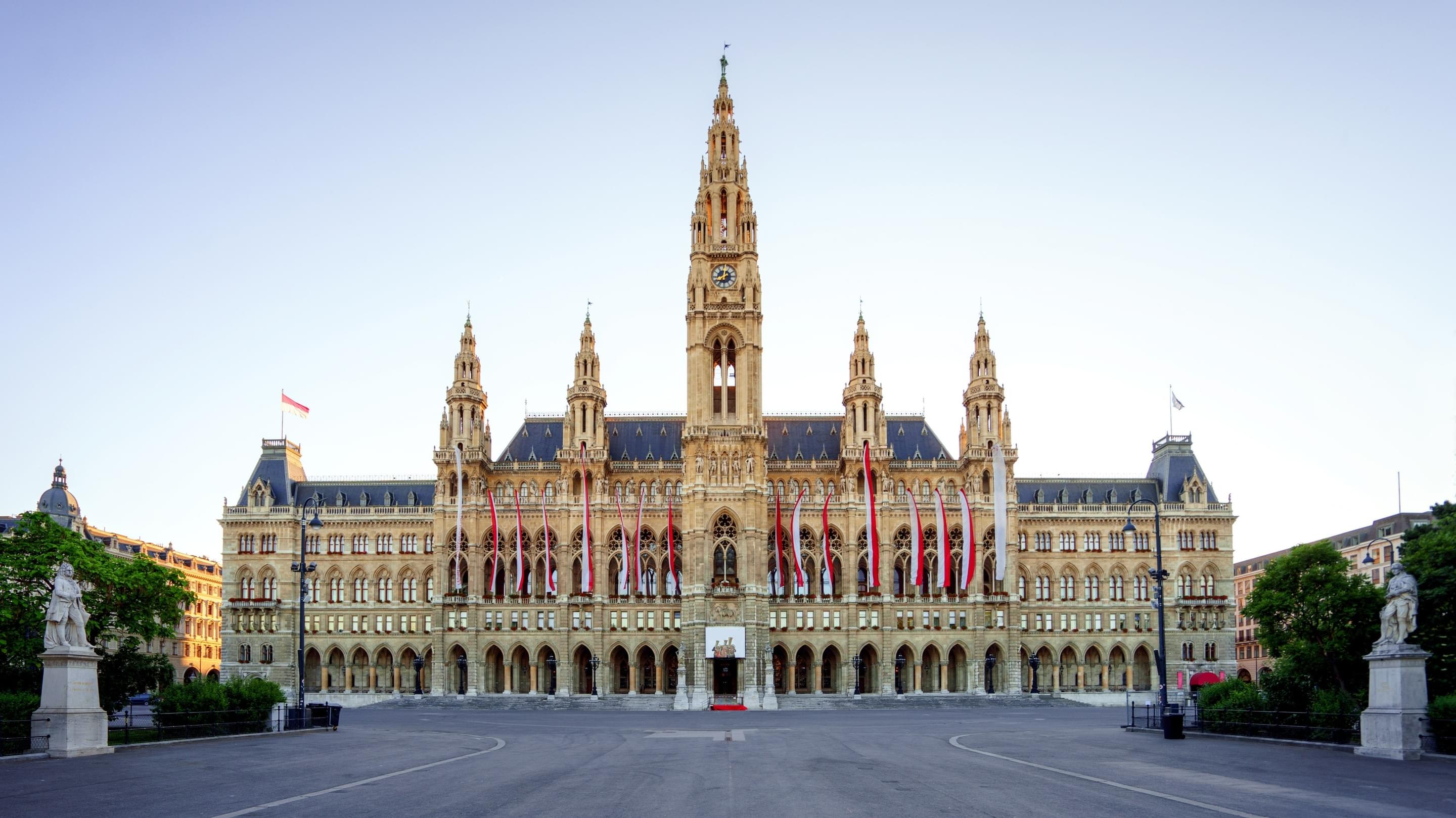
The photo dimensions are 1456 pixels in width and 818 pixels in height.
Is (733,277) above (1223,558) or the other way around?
above

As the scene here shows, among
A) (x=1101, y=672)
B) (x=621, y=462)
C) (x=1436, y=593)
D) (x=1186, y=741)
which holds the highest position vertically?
(x=621, y=462)

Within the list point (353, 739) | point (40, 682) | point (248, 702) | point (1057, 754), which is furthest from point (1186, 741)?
point (40, 682)

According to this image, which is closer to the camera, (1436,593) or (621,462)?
(1436,593)

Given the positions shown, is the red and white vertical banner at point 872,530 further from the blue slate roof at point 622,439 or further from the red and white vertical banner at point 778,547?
the blue slate roof at point 622,439

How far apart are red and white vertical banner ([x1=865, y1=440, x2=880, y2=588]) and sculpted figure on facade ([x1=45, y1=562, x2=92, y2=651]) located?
76.2 m

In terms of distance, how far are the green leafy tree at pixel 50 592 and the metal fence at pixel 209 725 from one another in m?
4.10

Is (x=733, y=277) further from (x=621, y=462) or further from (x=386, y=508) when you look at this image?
(x=386, y=508)

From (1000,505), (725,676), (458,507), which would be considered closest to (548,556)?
(458,507)

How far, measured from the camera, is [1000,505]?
328ft

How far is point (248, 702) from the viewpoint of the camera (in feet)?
157

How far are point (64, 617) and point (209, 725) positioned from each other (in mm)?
9551

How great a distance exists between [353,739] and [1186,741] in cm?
3058

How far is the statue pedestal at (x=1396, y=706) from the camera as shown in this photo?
33906 mm

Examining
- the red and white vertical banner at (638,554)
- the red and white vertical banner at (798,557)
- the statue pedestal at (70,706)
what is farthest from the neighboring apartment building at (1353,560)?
the statue pedestal at (70,706)
